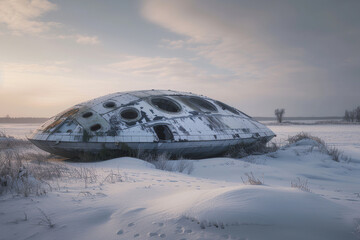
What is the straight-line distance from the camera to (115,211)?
2715 mm

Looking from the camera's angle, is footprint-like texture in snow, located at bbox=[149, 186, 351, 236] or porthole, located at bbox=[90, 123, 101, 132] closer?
footprint-like texture in snow, located at bbox=[149, 186, 351, 236]

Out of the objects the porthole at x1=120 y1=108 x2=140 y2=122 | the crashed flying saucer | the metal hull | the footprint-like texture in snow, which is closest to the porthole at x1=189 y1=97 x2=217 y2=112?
the crashed flying saucer

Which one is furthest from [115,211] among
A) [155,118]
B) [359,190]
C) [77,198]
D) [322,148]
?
[322,148]

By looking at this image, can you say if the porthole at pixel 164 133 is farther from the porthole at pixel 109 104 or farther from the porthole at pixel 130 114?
the porthole at pixel 109 104

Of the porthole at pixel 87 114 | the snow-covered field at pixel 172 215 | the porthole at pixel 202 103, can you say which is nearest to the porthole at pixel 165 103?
the porthole at pixel 202 103

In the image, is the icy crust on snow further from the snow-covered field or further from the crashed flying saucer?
the snow-covered field

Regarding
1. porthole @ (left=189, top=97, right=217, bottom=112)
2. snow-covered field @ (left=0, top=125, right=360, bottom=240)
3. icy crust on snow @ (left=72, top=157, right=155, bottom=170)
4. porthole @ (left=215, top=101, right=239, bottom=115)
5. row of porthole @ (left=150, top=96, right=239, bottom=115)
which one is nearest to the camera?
snow-covered field @ (left=0, top=125, right=360, bottom=240)

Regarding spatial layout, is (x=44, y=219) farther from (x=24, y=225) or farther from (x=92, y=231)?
(x=92, y=231)

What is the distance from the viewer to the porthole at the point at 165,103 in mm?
9433

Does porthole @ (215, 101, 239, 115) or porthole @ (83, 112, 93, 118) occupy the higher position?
porthole @ (215, 101, 239, 115)

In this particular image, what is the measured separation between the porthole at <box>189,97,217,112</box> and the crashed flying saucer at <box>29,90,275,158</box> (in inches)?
8.4

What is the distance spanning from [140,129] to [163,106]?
10.0 feet

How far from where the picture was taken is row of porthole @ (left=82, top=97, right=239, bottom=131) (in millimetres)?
8141

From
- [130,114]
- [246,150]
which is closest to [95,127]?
[130,114]
